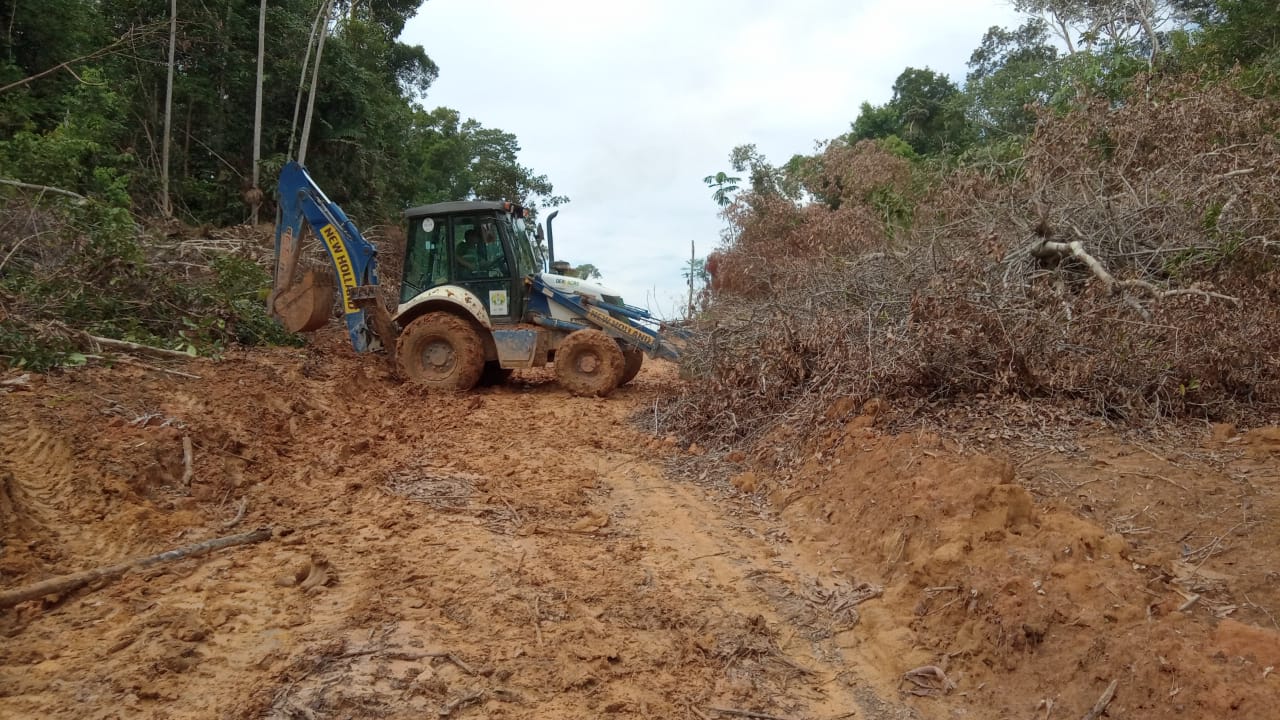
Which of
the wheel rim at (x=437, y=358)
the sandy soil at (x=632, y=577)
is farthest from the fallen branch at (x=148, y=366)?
the wheel rim at (x=437, y=358)

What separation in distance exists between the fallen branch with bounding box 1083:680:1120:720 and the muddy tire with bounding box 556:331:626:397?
681cm

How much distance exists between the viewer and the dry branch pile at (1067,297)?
5.21 meters

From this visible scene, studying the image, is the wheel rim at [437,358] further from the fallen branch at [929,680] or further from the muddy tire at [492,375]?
the fallen branch at [929,680]

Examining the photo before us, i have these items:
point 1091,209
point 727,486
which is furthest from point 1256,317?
point 727,486

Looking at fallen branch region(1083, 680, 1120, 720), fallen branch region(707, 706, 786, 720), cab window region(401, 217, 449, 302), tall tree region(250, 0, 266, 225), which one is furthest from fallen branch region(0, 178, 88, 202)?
fallen branch region(1083, 680, 1120, 720)

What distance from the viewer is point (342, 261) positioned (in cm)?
952

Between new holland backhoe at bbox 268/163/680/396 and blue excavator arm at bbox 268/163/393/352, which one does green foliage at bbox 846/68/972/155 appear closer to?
new holland backhoe at bbox 268/163/680/396

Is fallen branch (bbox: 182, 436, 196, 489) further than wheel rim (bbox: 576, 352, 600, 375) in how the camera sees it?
No

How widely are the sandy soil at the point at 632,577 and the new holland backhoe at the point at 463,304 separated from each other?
10.8 feet

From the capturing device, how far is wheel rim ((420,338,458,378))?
950 centimetres

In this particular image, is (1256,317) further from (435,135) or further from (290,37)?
(435,135)

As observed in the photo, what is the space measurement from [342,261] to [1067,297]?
7.86 m

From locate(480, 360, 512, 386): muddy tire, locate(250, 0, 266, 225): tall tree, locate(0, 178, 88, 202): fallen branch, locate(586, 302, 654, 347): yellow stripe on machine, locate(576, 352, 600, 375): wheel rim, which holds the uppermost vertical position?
locate(250, 0, 266, 225): tall tree

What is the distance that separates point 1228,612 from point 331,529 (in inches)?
176
